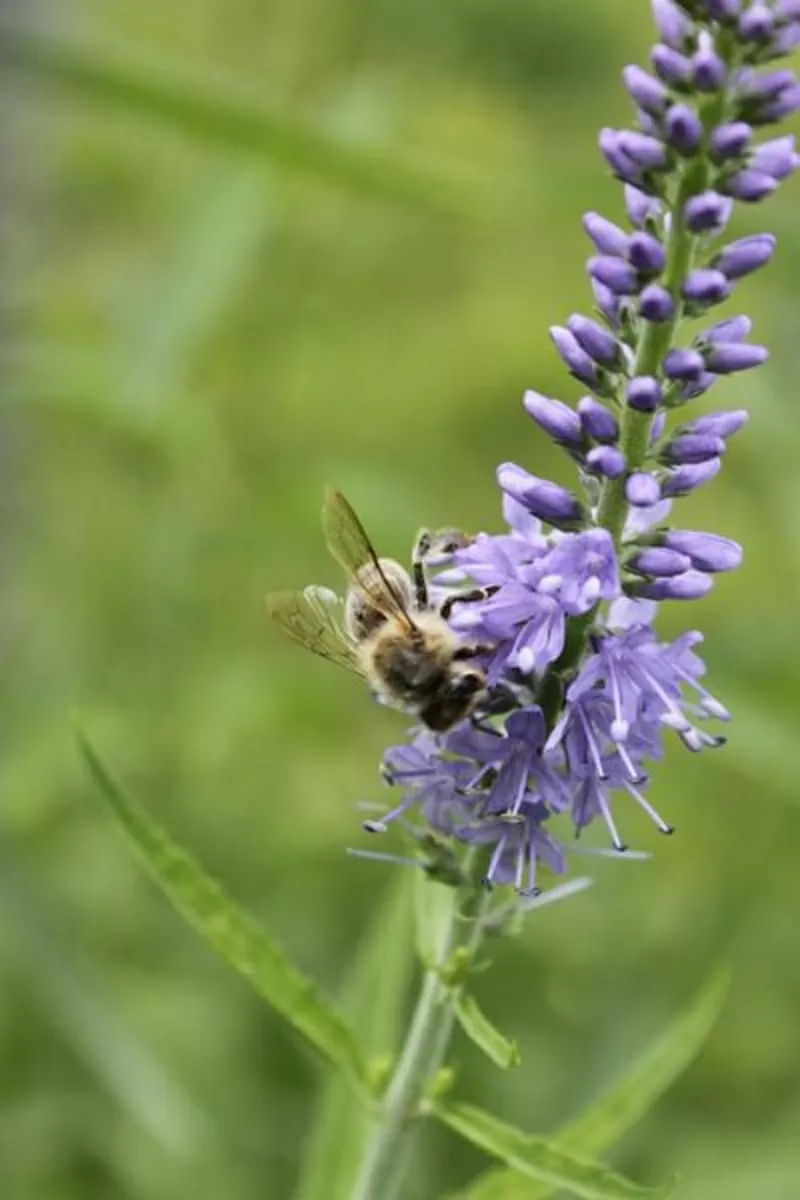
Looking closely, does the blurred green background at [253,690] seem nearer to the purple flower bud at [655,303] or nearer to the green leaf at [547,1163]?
the purple flower bud at [655,303]

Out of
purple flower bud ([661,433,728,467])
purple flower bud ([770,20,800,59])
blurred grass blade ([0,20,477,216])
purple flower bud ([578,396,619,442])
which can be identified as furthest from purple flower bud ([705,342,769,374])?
blurred grass blade ([0,20,477,216])

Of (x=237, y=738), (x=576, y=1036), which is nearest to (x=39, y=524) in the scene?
(x=237, y=738)

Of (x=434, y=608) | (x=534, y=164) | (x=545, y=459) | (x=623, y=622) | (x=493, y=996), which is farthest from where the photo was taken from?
(x=545, y=459)

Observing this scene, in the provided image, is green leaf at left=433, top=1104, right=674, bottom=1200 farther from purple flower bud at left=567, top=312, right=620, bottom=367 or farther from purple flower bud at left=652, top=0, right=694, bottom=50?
purple flower bud at left=652, top=0, right=694, bottom=50

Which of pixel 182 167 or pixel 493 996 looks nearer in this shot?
pixel 493 996

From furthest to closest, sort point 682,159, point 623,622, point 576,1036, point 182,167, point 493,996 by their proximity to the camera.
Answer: point 182,167
point 493,996
point 576,1036
point 623,622
point 682,159

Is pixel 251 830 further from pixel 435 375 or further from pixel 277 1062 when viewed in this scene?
pixel 435 375

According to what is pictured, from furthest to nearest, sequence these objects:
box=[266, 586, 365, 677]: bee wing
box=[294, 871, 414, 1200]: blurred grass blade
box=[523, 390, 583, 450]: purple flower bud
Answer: box=[294, 871, 414, 1200]: blurred grass blade
box=[266, 586, 365, 677]: bee wing
box=[523, 390, 583, 450]: purple flower bud
